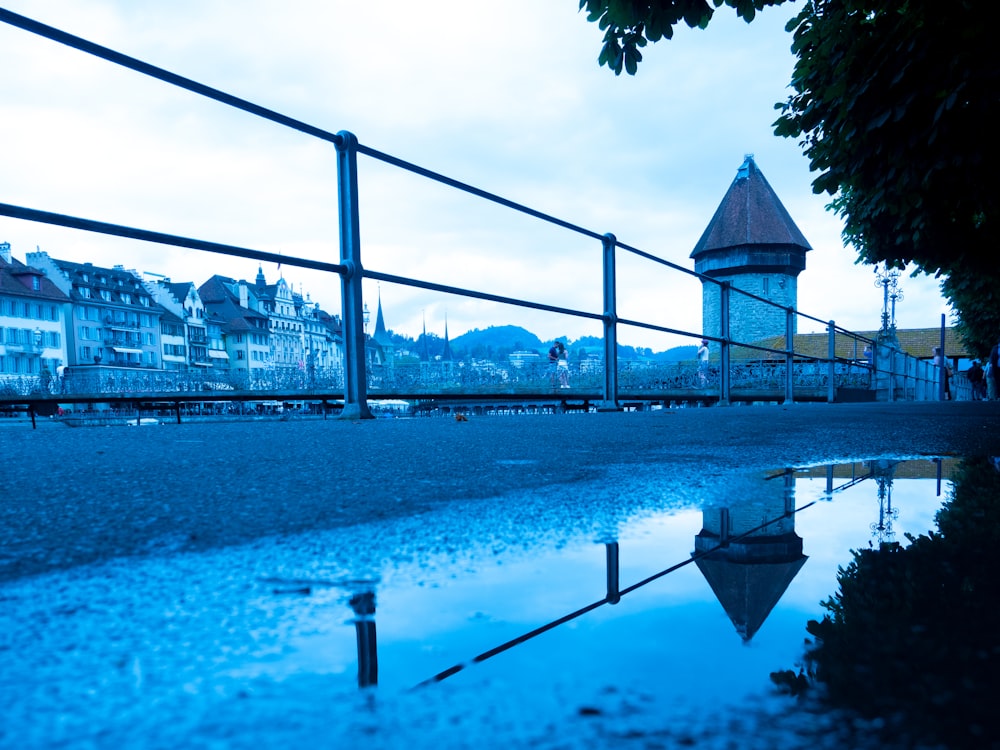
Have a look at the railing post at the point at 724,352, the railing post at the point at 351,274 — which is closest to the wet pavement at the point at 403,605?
the railing post at the point at 351,274

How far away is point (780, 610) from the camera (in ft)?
2.15

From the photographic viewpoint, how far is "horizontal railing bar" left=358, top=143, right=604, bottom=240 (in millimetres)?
3515

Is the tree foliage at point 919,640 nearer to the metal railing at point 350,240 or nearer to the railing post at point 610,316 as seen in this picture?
the metal railing at point 350,240

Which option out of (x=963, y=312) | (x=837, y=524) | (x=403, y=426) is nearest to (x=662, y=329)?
(x=403, y=426)

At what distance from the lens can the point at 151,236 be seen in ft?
8.66

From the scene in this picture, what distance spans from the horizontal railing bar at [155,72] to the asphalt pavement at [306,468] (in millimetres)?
1334

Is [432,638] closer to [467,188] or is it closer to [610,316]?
[467,188]

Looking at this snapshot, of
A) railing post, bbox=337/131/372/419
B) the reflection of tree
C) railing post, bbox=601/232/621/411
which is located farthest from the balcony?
the reflection of tree

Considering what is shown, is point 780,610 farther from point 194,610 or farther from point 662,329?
point 662,329

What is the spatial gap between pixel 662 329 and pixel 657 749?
19.5 feet

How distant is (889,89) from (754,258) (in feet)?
154

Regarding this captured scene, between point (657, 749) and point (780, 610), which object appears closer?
point (657, 749)

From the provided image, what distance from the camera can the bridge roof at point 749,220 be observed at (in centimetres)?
4869


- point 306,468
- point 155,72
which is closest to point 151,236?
point 155,72
